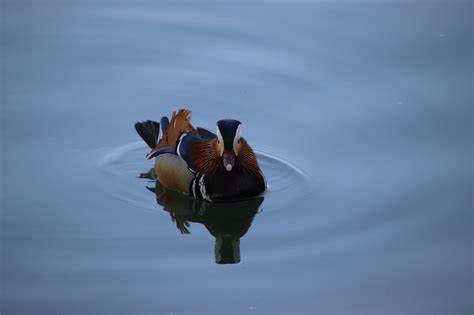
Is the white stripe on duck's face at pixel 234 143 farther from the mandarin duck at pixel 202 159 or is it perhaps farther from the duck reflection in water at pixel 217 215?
the duck reflection in water at pixel 217 215

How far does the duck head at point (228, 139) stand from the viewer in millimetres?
9984

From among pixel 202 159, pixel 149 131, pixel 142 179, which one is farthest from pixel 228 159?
pixel 149 131

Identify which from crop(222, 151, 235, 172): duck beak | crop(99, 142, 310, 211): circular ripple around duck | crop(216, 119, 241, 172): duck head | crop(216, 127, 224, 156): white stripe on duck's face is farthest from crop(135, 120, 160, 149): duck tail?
crop(222, 151, 235, 172): duck beak

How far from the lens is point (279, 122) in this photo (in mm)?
11391

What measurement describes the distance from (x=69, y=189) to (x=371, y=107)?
12.0ft

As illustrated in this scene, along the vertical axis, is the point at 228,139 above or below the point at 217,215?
above

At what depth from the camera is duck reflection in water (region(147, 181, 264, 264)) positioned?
9617 millimetres

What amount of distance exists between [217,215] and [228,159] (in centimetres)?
57

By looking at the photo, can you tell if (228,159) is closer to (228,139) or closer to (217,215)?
(228,139)

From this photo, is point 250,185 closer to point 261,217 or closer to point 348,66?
point 261,217

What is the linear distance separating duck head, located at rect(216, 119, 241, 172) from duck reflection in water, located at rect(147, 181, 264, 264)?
42 centimetres

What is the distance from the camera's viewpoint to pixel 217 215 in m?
10.1

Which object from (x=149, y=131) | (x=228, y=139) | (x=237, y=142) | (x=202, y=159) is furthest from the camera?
(x=149, y=131)

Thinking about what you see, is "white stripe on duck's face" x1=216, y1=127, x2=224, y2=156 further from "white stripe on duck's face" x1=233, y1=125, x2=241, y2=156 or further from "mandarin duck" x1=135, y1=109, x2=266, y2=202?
"white stripe on duck's face" x1=233, y1=125, x2=241, y2=156
